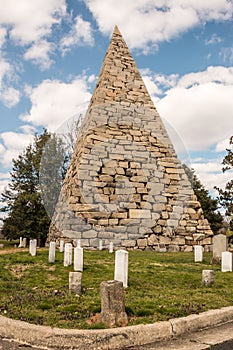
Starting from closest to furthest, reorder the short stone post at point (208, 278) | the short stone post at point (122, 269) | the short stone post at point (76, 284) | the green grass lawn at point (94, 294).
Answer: the green grass lawn at point (94, 294) → the short stone post at point (76, 284) → the short stone post at point (122, 269) → the short stone post at point (208, 278)

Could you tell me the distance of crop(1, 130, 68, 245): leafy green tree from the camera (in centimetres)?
2606

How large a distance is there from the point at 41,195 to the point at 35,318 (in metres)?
23.4

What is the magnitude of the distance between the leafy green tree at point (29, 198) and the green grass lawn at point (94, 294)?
683 inches

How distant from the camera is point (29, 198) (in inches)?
1045

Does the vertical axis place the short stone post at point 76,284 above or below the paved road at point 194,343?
above

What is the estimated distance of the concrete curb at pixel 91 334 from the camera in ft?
12.3

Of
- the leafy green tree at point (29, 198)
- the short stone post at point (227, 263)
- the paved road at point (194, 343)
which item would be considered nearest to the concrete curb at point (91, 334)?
the paved road at point (194, 343)

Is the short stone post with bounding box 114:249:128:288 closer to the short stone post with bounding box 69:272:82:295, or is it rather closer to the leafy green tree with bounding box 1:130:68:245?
the short stone post with bounding box 69:272:82:295

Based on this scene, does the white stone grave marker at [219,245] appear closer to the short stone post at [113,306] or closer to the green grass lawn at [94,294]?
the green grass lawn at [94,294]

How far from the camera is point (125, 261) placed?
251 inches

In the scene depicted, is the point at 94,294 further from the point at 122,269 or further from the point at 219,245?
the point at 219,245

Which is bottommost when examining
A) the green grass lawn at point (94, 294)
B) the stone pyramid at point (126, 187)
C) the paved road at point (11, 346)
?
the paved road at point (11, 346)

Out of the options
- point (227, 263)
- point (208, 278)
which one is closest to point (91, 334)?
point (208, 278)

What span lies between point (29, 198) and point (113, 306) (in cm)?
2334
